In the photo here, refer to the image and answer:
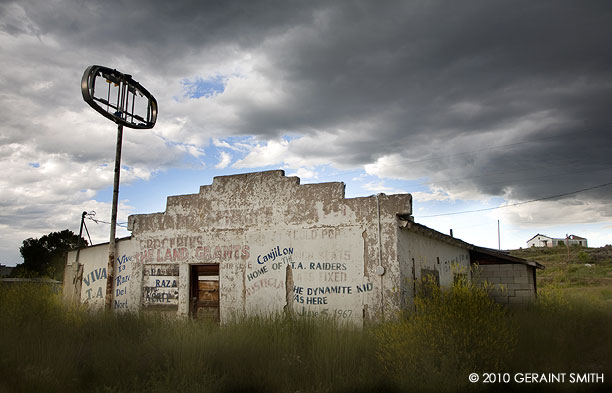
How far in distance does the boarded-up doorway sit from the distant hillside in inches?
824

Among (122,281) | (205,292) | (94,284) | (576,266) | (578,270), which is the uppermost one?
(576,266)

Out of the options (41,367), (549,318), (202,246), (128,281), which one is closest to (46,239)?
(128,281)

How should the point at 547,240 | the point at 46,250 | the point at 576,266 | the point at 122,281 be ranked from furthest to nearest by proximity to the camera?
1. the point at 547,240
2. the point at 46,250
3. the point at 576,266
4. the point at 122,281

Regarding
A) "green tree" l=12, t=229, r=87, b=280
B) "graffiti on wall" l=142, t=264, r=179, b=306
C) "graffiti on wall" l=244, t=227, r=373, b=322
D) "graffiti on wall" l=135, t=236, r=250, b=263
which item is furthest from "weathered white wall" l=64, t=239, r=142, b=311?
"green tree" l=12, t=229, r=87, b=280

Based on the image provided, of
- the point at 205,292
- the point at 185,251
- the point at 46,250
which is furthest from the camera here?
the point at 46,250

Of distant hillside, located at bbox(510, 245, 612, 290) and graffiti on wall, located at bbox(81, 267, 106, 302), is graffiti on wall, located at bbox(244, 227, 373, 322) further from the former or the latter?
distant hillside, located at bbox(510, 245, 612, 290)

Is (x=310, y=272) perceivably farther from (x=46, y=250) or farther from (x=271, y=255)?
(x=46, y=250)

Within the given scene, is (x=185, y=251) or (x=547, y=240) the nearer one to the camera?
(x=185, y=251)

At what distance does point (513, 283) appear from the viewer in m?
14.9

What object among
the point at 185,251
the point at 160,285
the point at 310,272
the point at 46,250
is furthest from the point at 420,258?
the point at 46,250

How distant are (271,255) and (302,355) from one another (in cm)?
379

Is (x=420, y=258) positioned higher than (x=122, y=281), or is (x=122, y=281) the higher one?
(x=420, y=258)

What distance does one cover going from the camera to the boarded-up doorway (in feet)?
37.6

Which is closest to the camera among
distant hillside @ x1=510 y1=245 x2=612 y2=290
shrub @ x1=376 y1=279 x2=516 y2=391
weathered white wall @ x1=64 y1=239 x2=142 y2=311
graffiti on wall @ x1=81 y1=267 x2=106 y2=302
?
shrub @ x1=376 y1=279 x2=516 y2=391
